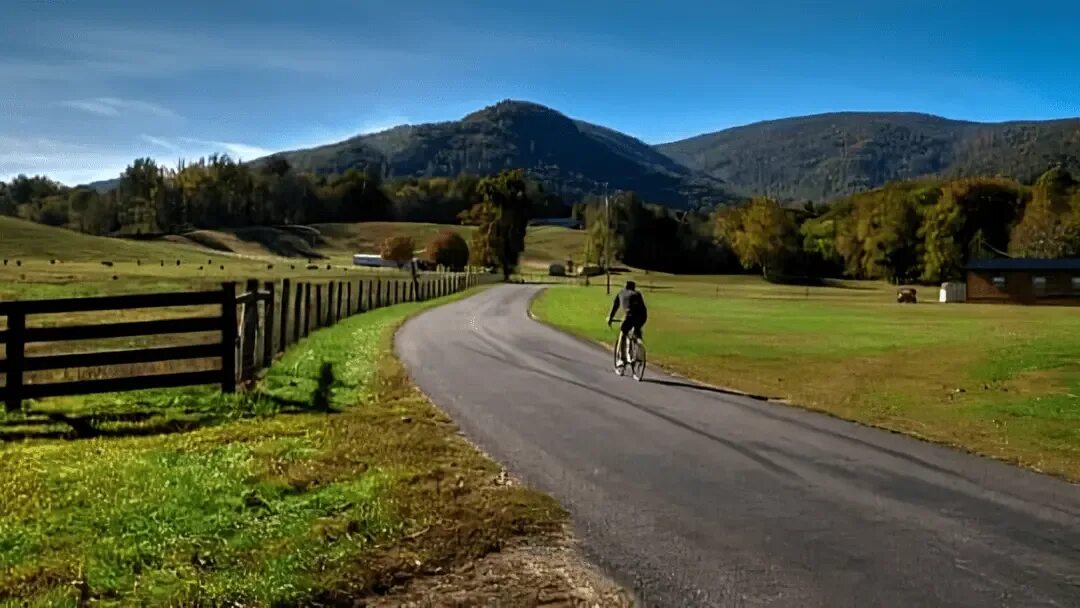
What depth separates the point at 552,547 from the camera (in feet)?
23.4

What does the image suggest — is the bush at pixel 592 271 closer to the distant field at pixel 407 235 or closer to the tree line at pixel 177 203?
the distant field at pixel 407 235

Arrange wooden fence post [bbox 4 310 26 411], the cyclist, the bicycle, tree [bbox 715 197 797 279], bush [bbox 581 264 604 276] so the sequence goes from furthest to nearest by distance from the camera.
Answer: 1. bush [bbox 581 264 604 276]
2. tree [bbox 715 197 797 279]
3. the cyclist
4. the bicycle
5. wooden fence post [bbox 4 310 26 411]

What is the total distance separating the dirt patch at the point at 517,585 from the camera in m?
5.94

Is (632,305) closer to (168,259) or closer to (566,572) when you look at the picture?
(566,572)

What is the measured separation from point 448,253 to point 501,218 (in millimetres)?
14690

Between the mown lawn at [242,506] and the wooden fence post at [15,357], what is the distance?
2.15 feet

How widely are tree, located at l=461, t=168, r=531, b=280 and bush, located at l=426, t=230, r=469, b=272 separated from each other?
7854mm

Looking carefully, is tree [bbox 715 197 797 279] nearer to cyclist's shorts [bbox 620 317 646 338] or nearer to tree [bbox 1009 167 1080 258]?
tree [bbox 1009 167 1080 258]

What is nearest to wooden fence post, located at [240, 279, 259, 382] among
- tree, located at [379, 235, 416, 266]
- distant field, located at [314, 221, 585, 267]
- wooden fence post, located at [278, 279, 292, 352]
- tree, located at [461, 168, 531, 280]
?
wooden fence post, located at [278, 279, 292, 352]

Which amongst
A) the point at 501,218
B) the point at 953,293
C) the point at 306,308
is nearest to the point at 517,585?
the point at 306,308

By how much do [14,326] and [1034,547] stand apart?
11.7 meters

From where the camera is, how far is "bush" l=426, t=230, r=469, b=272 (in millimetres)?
123750

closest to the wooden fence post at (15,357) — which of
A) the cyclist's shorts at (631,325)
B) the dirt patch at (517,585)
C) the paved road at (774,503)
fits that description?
the paved road at (774,503)

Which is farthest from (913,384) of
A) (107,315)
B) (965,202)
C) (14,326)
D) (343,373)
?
(965,202)
